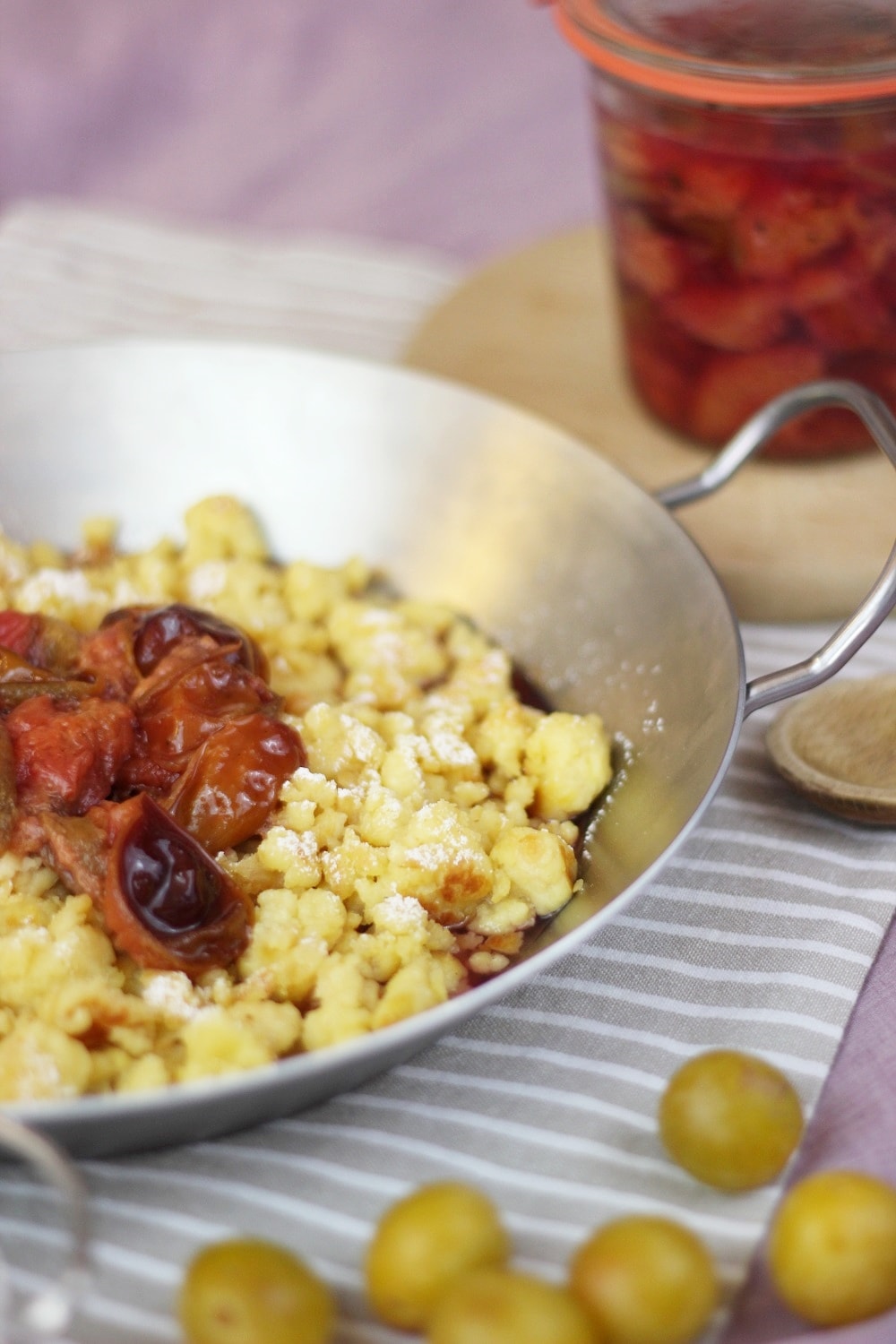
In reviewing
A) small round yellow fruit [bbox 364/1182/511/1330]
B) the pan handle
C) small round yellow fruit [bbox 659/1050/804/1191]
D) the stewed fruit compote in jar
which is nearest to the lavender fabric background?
the stewed fruit compote in jar

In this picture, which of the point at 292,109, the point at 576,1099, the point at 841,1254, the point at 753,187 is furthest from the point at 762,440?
the point at 292,109

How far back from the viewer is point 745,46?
4.33 feet

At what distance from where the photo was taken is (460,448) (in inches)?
55.6

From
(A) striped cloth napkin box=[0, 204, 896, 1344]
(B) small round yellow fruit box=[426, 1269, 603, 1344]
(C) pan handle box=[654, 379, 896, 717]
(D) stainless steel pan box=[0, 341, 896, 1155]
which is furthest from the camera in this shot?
(D) stainless steel pan box=[0, 341, 896, 1155]

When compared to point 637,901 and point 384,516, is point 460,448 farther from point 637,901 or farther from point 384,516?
point 637,901

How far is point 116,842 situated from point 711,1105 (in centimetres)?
42

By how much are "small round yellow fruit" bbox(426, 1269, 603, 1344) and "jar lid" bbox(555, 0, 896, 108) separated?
0.98m

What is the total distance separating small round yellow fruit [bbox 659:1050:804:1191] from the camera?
0.86 m

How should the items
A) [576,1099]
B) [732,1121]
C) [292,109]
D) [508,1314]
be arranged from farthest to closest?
[292,109], [576,1099], [732,1121], [508,1314]

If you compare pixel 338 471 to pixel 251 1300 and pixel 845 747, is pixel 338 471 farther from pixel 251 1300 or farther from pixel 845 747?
pixel 251 1300

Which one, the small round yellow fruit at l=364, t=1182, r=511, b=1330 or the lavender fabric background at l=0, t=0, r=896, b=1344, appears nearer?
the small round yellow fruit at l=364, t=1182, r=511, b=1330

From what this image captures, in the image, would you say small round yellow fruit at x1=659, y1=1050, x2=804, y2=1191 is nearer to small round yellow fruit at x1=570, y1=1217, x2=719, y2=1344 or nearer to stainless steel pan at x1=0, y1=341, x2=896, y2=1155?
small round yellow fruit at x1=570, y1=1217, x2=719, y2=1344

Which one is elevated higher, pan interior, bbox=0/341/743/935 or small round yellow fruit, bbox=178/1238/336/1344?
pan interior, bbox=0/341/743/935

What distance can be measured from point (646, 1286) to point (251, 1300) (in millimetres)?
207
